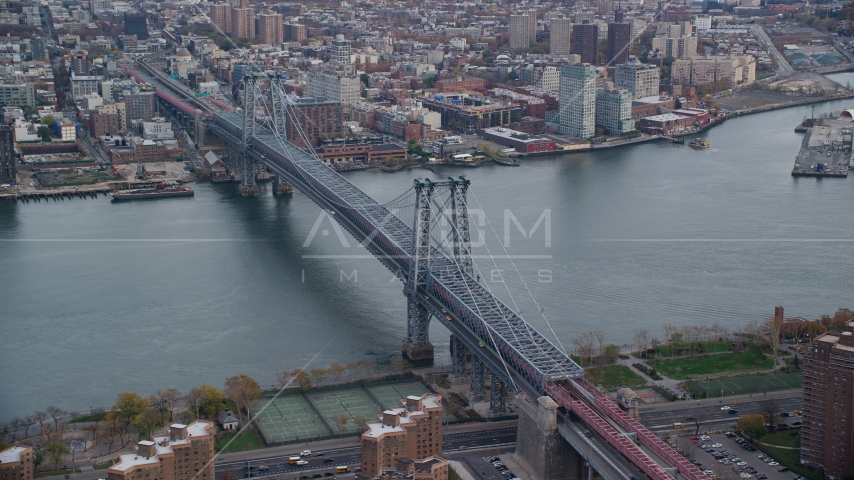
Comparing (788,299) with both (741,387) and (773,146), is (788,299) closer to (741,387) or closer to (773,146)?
(741,387)

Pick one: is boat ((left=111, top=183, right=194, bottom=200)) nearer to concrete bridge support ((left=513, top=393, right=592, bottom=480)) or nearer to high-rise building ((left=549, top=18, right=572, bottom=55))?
concrete bridge support ((left=513, top=393, right=592, bottom=480))

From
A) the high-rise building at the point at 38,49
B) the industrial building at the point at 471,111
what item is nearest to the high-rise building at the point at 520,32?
the industrial building at the point at 471,111

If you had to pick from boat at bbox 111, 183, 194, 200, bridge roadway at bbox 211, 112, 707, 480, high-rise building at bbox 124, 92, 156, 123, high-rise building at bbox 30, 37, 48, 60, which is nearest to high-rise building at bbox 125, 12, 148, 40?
high-rise building at bbox 30, 37, 48, 60

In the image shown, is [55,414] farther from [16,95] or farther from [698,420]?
[16,95]

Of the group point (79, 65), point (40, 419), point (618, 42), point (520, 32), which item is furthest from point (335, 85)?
point (40, 419)

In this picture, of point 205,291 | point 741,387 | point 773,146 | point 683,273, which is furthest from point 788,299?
point 773,146
